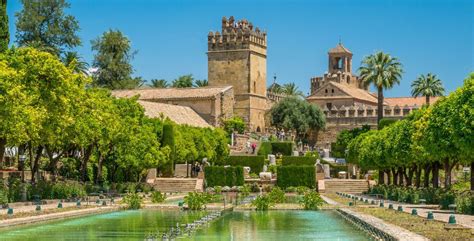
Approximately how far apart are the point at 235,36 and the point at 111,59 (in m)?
17.0

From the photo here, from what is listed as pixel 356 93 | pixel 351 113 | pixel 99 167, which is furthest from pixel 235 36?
pixel 99 167

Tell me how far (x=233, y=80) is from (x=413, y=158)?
62.8m

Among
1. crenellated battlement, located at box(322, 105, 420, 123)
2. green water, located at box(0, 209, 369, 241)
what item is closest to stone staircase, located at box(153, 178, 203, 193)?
green water, located at box(0, 209, 369, 241)

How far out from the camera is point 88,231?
77.4 feet

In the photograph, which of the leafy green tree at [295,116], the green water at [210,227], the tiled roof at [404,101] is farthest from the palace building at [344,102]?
the green water at [210,227]

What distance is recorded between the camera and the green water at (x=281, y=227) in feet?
72.3

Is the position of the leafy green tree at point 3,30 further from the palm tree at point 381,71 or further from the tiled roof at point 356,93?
the tiled roof at point 356,93

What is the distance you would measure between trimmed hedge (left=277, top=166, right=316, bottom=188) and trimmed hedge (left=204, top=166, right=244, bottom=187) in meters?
2.33

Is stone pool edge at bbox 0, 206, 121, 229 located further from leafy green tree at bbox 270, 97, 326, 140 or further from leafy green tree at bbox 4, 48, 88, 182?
leafy green tree at bbox 270, 97, 326, 140

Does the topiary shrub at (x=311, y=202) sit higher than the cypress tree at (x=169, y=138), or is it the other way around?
the cypress tree at (x=169, y=138)

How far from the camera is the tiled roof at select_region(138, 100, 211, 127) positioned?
3194 inches

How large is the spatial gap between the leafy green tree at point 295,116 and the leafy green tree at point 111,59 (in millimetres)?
18196

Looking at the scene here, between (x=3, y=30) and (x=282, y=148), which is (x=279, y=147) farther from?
(x=3, y=30)

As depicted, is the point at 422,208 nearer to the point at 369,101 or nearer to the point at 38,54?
the point at 38,54
